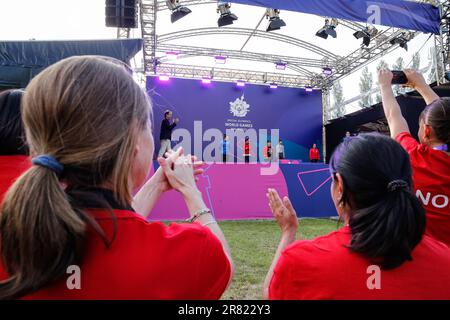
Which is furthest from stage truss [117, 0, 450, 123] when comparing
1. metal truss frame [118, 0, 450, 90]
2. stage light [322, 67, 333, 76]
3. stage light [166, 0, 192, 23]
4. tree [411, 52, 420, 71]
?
stage light [166, 0, 192, 23]

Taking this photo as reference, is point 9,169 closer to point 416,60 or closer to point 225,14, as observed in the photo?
point 225,14

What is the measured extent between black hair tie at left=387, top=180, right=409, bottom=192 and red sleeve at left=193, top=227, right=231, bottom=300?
453mm

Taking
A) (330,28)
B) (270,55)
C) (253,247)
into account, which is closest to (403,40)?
(330,28)

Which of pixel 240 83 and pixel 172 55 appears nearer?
pixel 172 55

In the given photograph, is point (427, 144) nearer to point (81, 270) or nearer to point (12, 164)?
point (81, 270)

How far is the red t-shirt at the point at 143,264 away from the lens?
619mm

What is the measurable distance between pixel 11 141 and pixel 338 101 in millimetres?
13847

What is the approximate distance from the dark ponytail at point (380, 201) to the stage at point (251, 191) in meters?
5.47

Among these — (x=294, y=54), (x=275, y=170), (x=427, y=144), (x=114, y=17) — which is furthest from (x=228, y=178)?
(x=294, y=54)

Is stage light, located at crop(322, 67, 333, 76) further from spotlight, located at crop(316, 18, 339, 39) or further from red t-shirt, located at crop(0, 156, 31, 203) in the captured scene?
red t-shirt, located at crop(0, 156, 31, 203)

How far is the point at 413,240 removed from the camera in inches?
31.9

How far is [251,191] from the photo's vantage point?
6762 mm

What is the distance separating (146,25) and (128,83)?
31.4 feet

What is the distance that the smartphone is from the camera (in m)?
1.69
